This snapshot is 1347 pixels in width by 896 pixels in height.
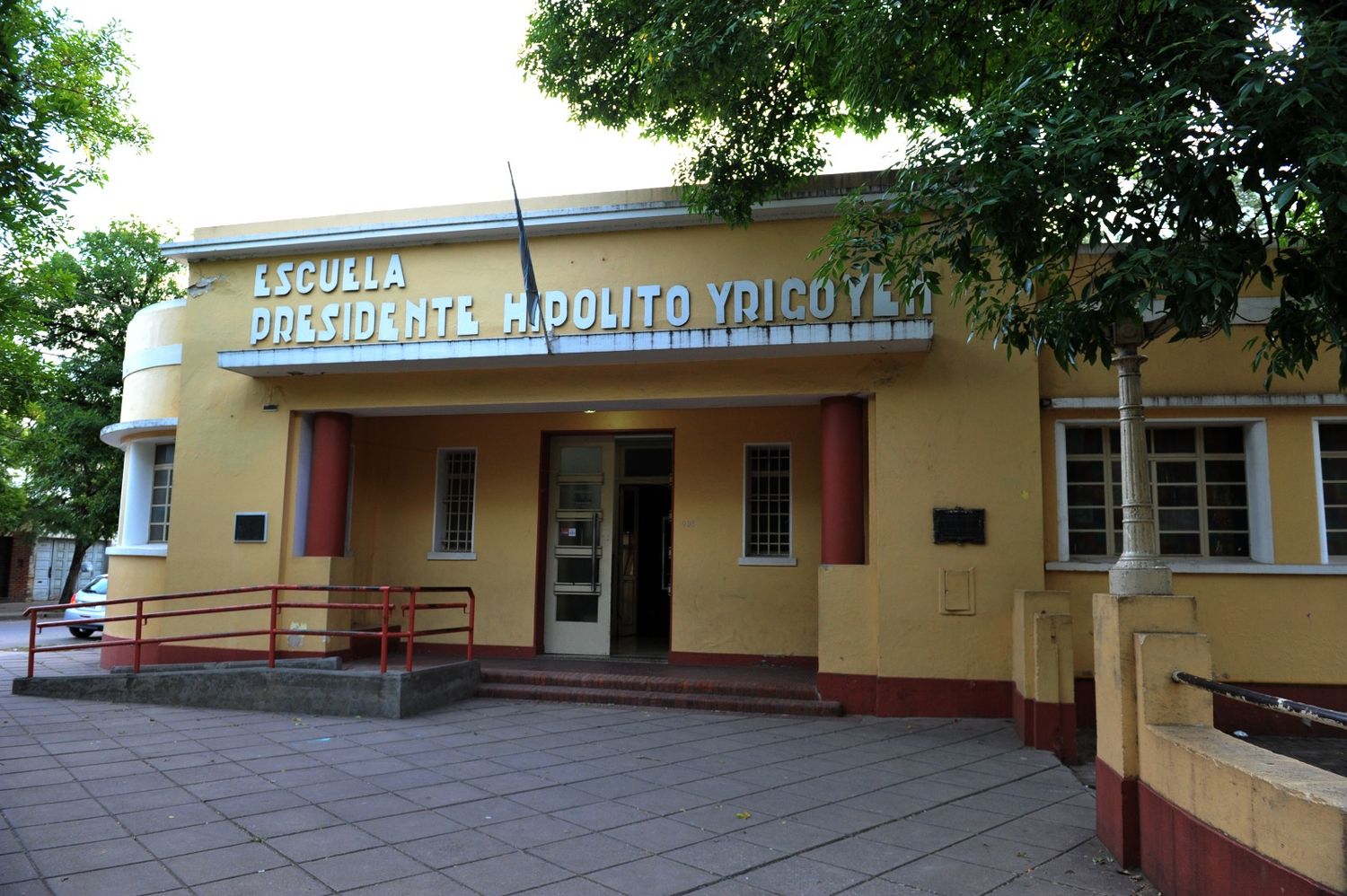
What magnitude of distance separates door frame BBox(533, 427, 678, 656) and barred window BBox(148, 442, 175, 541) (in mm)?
5163

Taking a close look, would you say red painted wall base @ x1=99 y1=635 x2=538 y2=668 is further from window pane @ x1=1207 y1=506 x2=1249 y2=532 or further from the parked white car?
window pane @ x1=1207 y1=506 x2=1249 y2=532

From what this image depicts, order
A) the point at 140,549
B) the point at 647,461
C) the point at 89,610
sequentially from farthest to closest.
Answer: the point at 89,610 < the point at 647,461 < the point at 140,549

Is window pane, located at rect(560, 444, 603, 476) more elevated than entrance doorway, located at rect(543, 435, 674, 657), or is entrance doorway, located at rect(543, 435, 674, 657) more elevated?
window pane, located at rect(560, 444, 603, 476)

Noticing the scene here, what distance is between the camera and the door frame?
37.6ft

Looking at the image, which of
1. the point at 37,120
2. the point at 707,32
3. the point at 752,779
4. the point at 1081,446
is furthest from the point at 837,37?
the point at 37,120

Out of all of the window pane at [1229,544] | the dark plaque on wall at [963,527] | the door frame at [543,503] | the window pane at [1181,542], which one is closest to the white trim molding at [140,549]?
the door frame at [543,503]

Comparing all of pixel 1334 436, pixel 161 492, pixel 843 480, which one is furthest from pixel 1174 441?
pixel 161 492

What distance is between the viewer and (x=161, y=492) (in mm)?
12219

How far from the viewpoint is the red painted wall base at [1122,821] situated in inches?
186

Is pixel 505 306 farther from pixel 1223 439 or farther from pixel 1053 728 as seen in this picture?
pixel 1223 439

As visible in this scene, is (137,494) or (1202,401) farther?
(137,494)

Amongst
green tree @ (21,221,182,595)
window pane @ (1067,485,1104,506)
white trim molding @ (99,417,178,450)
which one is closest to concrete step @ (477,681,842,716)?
window pane @ (1067,485,1104,506)

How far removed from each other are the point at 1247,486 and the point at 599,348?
682 cm

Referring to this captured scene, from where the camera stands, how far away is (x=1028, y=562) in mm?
8688
